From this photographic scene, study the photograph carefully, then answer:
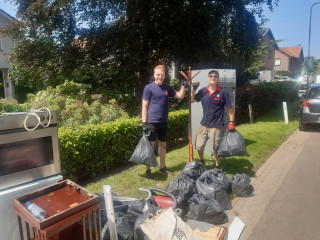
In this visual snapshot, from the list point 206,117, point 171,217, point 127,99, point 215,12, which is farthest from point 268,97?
point 171,217

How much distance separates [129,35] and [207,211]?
836cm

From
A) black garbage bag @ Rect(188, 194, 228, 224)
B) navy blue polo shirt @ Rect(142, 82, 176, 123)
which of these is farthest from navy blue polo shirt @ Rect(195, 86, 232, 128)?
black garbage bag @ Rect(188, 194, 228, 224)

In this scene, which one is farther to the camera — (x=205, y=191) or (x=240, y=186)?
(x=240, y=186)

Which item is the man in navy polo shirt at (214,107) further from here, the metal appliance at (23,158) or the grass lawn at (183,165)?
the metal appliance at (23,158)

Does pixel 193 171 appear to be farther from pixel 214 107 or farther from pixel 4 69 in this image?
pixel 4 69

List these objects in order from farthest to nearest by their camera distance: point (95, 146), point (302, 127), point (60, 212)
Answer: point (302, 127) → point (95, 146) → point (60, 212)

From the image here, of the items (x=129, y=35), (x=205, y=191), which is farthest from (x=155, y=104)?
(x=129, y=35)

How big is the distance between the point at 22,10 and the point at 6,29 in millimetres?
1030

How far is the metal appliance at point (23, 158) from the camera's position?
2.25 m

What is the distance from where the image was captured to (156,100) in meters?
4.65

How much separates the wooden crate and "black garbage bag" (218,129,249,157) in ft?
9.47

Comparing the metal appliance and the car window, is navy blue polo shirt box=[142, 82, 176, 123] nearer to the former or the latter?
the metal appliance

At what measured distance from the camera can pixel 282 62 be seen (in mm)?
58281

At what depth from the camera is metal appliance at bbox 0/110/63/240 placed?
2250 millimetres
